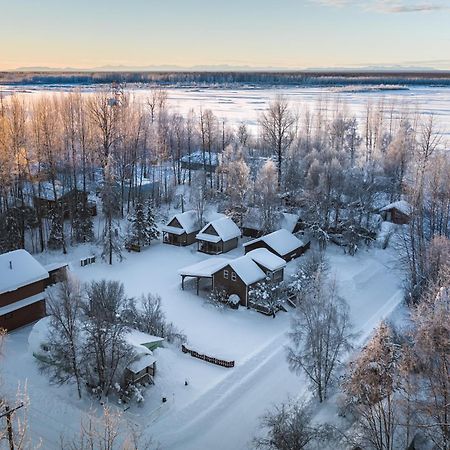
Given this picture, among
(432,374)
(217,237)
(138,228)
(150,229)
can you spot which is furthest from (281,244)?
(432,374)

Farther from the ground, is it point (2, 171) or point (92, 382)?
point (2, 171)

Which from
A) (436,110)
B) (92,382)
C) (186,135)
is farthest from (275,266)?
(436,110)

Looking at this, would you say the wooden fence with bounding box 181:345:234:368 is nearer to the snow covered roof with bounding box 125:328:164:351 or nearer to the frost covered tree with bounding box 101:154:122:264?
the snow covered roof with bounding box 125:328:164:351

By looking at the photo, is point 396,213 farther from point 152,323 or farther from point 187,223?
point 152,323

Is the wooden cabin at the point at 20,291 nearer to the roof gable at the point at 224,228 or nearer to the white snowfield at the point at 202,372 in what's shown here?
the white snowfield at the point at 202,372

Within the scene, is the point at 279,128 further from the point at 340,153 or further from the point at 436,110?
the point at 436,110

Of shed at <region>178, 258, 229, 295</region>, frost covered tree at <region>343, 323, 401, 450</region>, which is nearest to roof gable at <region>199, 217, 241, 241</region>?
shed at <region>178, 258, 229, 295</region>
